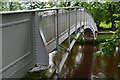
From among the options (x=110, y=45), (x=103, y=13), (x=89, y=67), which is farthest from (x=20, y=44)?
(x=103, y=13)

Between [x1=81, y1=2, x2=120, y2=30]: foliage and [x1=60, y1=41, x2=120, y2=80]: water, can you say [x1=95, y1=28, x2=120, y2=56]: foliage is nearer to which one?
[x1=60, y1=41, x2=120, y2=80]: water

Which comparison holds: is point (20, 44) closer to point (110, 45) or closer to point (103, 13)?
point (110, 45)

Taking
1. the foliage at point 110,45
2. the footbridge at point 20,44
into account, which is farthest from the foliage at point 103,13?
the footbridge at point 20,44

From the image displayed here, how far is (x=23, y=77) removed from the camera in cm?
438

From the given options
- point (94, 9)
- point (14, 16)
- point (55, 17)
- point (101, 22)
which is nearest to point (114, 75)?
point (55, 17)

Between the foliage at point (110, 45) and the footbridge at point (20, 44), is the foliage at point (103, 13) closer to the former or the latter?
the foliage at point (110, 45)

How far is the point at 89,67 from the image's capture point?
18203 millimetres

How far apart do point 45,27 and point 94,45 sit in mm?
21880

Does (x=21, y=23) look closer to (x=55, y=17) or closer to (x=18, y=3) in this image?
(x=55, y=17)

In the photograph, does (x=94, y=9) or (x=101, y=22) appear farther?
(x=101, y=22)

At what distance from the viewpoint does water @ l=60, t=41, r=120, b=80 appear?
51.8 ft

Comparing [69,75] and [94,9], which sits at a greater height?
[94,9]

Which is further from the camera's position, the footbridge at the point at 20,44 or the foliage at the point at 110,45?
the foliage at the point at 110,45

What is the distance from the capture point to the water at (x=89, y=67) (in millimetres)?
15773
